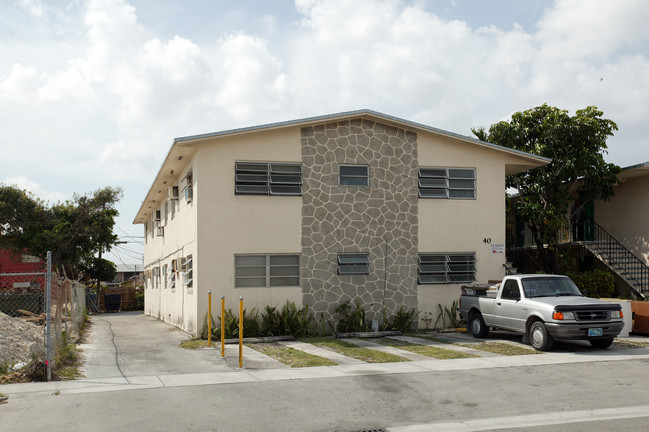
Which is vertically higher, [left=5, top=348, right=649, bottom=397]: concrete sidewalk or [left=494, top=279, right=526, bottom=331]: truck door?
[left=494, top=279, right=526, bottom=331]: truck door

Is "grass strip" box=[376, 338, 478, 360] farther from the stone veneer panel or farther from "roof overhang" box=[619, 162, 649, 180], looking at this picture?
"roof overhang" box=[619, 162, 649, 180]

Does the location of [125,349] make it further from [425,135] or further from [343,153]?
[425,135]

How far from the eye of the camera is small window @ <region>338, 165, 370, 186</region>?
1886 centimetres

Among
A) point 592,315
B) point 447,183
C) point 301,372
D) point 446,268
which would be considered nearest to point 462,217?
point 447,183

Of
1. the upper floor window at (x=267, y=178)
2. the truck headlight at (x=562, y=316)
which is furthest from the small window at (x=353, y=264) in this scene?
the truck headlight at (x=562, y=316)

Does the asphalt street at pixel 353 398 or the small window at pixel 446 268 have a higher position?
the small window at pixel 446 268

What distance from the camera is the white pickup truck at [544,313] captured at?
45.2 ft

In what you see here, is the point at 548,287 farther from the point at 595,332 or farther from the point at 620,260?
the point at 620,260

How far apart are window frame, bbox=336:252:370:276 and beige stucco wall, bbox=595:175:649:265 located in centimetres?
997

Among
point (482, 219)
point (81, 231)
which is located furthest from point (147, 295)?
point (482, 219)

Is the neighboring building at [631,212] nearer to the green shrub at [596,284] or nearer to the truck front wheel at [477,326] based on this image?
the green shrub at [596,284]

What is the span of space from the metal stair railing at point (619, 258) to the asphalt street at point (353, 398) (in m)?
9.61

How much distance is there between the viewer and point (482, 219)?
19.8 meters

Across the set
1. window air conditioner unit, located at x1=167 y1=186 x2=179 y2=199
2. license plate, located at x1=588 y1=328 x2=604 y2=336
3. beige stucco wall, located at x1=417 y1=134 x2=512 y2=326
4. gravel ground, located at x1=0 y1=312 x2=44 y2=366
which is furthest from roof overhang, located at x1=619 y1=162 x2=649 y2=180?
gravel ground, located at x1=0 y1=312 x2=44 y2=366
